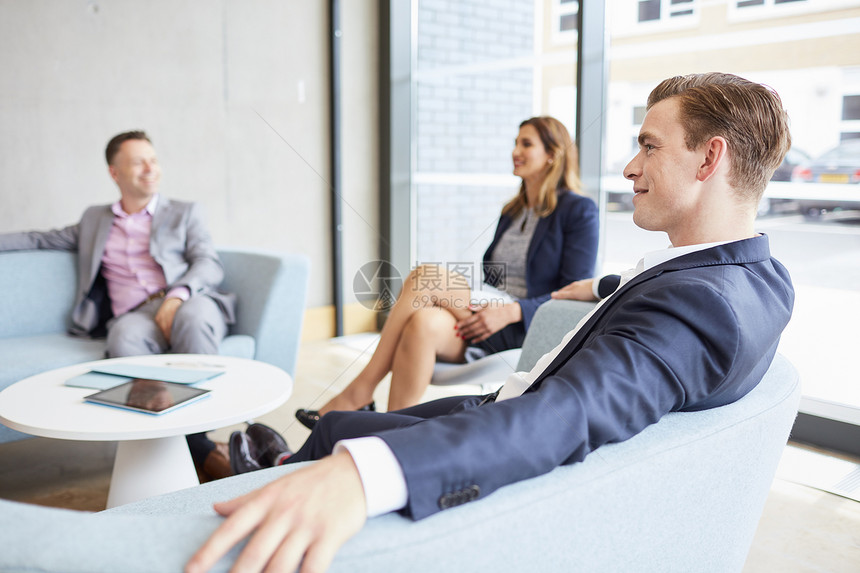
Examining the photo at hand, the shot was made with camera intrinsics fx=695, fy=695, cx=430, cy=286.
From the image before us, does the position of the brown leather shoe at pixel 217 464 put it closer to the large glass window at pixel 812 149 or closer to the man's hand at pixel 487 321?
the man's hand at pixel 487 321

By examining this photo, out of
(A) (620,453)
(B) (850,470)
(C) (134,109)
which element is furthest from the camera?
(C) (134,109)

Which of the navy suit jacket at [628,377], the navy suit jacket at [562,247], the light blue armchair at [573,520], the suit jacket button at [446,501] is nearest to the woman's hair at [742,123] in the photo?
the navy suit jacket at [628,377]

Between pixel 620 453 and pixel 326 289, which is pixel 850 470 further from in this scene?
pixel 326 289

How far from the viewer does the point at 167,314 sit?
2.60 meters

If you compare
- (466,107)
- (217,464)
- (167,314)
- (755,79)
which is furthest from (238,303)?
(755,79)

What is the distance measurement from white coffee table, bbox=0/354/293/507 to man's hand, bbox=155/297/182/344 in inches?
19.1

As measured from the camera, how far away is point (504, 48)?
140 inches

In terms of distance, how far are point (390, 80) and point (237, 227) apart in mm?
1296

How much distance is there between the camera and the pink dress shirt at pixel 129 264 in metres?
2.80

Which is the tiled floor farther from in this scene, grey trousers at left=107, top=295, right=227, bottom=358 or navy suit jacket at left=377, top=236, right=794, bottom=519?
navy suit jacket at left=377, top=236, right=794, bottom=519

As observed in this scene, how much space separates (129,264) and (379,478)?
8.06 ft

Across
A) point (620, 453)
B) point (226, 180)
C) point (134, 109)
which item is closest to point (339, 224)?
point (226, 180)

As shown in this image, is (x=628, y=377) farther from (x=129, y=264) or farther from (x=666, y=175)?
(x=129, y=264)

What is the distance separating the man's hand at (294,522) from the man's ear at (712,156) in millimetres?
740
